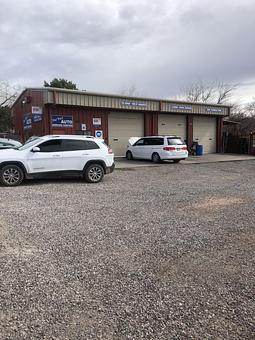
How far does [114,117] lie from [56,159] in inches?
491

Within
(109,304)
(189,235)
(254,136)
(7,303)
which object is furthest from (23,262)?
(254,136)

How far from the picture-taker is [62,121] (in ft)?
68.7

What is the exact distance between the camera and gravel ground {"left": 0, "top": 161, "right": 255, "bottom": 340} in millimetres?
3018

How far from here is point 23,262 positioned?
433 cm

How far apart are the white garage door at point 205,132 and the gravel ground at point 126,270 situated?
20107 mm

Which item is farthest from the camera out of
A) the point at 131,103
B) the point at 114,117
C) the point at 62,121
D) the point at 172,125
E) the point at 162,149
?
the point at 172,125

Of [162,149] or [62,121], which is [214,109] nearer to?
[162,149]

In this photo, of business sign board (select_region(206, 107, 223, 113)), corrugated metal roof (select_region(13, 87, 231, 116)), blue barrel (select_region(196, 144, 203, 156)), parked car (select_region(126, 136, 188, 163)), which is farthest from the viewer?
business sign board (select_region(206, 107, 223, 113))

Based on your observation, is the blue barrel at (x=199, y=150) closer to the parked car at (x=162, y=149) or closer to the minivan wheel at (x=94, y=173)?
the parked car at (x=162, y=149)

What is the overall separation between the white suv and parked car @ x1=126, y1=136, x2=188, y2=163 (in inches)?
305

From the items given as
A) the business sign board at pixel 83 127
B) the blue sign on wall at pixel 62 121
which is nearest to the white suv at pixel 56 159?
the blue sign on wall at pixel 62 121

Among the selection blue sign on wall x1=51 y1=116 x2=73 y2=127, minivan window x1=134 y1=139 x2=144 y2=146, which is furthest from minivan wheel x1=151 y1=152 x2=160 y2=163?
blue sign on wall x1=51 y1=116 x2=73 y2=127

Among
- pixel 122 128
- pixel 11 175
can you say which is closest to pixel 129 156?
pixel 122 128

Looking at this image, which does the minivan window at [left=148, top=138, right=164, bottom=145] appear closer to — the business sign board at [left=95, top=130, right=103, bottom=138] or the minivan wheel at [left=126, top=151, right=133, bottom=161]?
the minivan wheel at [left=126, top=151, right=133, bottom=161]
